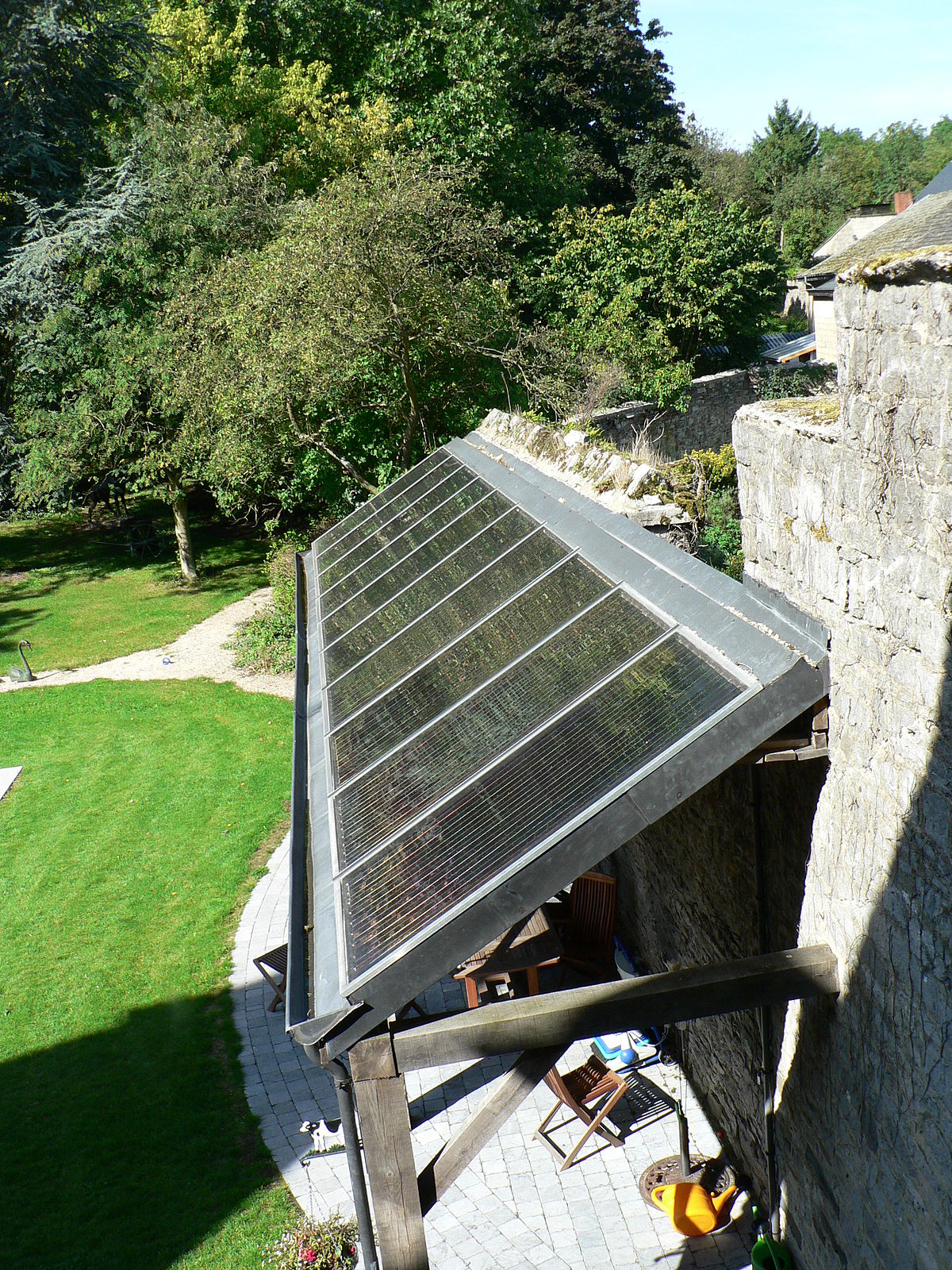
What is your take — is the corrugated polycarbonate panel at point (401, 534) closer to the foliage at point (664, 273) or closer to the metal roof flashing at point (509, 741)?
the metal roof flashing at point (509, 741)

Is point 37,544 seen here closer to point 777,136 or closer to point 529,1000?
point 529,1000

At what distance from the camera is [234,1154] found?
6934mm

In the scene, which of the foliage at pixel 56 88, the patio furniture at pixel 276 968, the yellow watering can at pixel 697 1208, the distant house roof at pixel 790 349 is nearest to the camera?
the yellow watering can at pixel 697 1208

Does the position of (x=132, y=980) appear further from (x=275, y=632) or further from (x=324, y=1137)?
(x=275, y=632)

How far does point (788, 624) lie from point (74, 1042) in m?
7.53

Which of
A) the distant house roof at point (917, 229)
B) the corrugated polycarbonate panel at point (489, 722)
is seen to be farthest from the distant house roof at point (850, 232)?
the corrugated polycarbonate panel at point (489, 722)

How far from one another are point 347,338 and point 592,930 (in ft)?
34.9

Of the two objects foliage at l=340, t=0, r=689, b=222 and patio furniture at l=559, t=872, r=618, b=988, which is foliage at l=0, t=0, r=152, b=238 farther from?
patio furniture at l=559, t=872, r=618, b=988

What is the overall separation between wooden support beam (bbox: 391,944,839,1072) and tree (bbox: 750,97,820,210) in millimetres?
72778

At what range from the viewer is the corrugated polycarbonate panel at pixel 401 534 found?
7.83 m

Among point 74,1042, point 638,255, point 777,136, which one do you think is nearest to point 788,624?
point 74,1042

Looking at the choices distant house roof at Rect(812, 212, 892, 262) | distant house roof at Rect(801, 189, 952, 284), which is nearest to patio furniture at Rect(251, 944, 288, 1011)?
distant house roof at Rect(801, 189, 952, 284)

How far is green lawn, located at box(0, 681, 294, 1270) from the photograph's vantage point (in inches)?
255

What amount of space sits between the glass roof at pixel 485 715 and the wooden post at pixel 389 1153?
1.34ft
